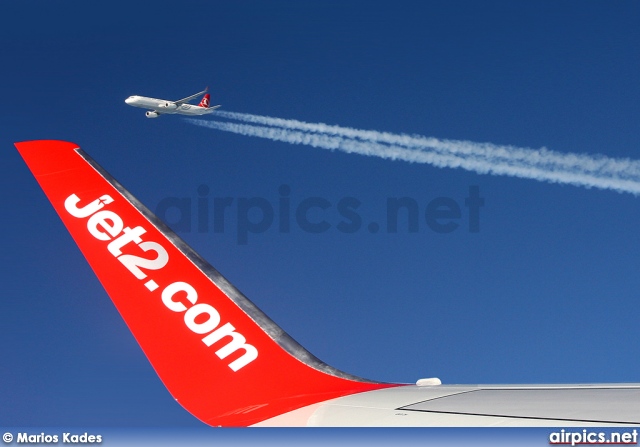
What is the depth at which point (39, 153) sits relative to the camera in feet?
72.3

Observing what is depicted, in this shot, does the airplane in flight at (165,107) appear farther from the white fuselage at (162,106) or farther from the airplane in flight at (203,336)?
the airplane in flight at (203,336)

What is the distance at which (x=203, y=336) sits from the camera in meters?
19.1

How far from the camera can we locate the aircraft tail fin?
18.6m

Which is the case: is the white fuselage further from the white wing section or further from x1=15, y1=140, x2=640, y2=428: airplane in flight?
the white wing section

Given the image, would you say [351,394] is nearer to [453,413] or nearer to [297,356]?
[297,356]

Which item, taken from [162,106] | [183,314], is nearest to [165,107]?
[162,106]

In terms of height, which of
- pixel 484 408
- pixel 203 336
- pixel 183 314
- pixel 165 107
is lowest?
pixel 484 408

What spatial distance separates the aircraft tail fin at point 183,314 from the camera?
18.6 m

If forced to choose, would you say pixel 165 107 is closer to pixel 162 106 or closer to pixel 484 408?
pixel 162 106

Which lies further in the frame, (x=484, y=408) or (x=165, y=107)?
(x=165, y=107)

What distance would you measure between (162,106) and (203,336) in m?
105

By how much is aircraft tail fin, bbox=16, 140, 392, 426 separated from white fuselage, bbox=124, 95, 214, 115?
327ft

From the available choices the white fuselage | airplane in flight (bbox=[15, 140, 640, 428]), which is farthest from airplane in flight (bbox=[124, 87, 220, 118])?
airplane in flight (bbox=[15, 140, 640, 428])

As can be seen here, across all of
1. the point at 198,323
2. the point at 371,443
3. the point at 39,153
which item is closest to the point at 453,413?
the point at 371,443
